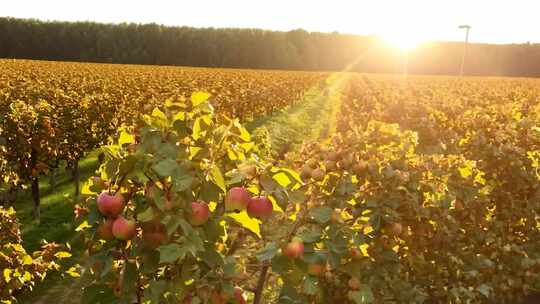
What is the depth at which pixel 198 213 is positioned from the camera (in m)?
2.05

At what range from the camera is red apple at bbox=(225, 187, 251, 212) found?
215 cm

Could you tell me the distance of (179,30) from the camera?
8031 centimetres

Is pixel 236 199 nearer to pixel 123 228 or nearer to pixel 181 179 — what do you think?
pixel 181 179

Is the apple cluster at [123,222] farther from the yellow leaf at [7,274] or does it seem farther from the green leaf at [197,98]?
the yellow leaf at [7,274]

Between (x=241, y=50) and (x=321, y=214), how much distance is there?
80.4 m

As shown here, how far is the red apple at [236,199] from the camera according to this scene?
2.15 m

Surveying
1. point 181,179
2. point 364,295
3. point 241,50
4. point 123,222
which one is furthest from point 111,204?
point 241,50

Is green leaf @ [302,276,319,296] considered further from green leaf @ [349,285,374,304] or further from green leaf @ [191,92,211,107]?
green leaf @ [191,92,211,107]

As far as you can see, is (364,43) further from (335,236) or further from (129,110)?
(335,236)

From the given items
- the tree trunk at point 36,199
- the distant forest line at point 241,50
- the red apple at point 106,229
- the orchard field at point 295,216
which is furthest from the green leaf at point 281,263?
the distant forest line at point 241,50

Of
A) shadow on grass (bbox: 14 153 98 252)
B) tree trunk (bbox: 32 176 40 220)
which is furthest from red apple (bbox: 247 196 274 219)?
tree trunk (bbox: 32 176 40 220)

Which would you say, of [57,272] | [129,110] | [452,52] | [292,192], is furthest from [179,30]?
[292,192]

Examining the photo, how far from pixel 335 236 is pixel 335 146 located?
1037 millimetres

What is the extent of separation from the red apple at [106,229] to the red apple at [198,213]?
0.34m
